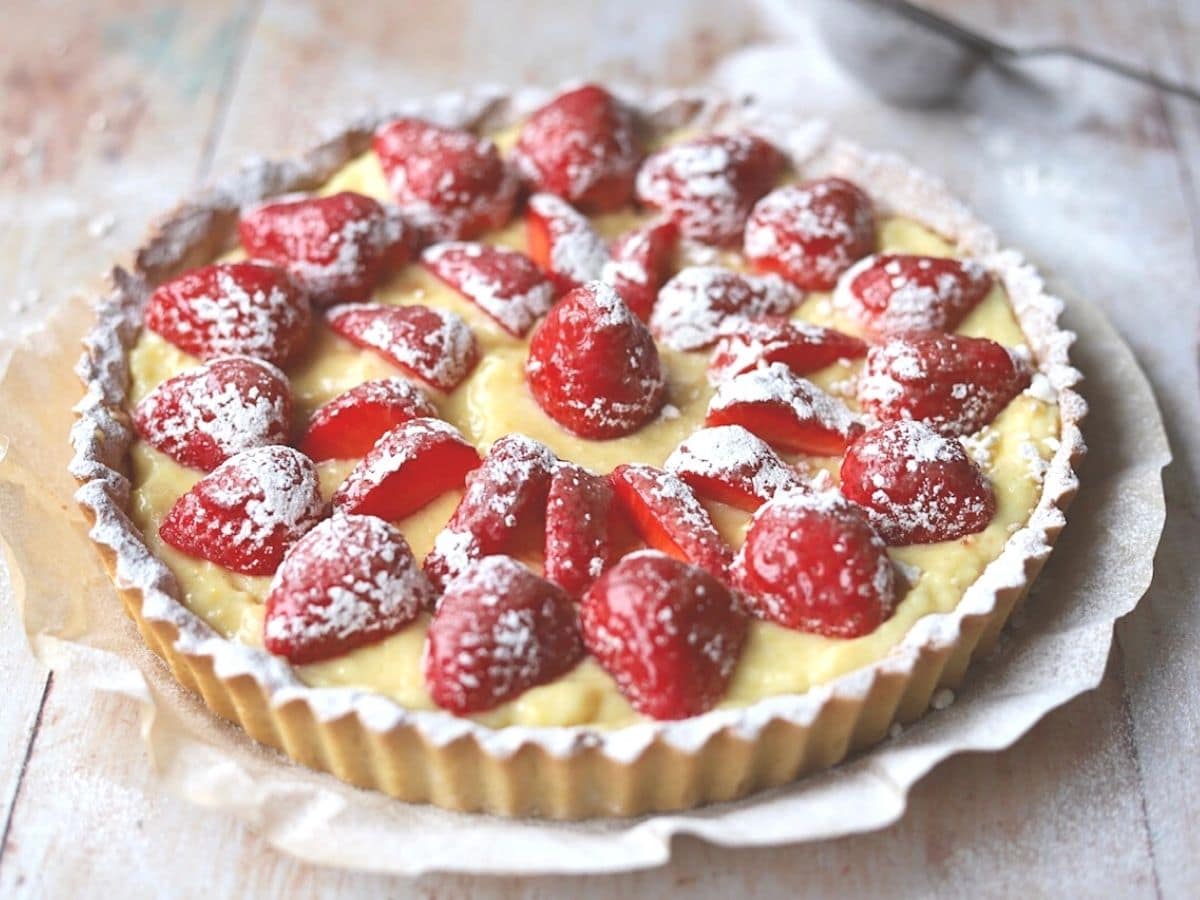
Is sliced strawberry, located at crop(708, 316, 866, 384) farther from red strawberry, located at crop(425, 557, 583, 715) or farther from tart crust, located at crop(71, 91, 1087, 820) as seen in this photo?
red strawberry, located at crop(425, 557, 583, 715)

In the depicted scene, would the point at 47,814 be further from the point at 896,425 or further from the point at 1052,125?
the point at 1052,125

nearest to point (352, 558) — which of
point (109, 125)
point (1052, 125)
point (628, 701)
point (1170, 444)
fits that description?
point (628, 701)

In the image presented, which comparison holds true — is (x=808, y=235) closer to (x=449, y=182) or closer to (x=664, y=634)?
(x=449, y=182)

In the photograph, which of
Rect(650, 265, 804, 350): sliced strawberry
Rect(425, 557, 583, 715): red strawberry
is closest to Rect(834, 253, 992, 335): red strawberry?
Rect(650, 265, 804, 350): sliced strawberry

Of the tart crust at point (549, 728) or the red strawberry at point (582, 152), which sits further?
the red strawberry at point (582, 152)

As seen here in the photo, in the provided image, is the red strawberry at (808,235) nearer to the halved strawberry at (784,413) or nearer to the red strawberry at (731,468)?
the halved strawberry at (784,413)

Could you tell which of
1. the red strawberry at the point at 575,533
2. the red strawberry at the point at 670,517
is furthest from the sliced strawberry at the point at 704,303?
the red strawberry at the point at 575,533
